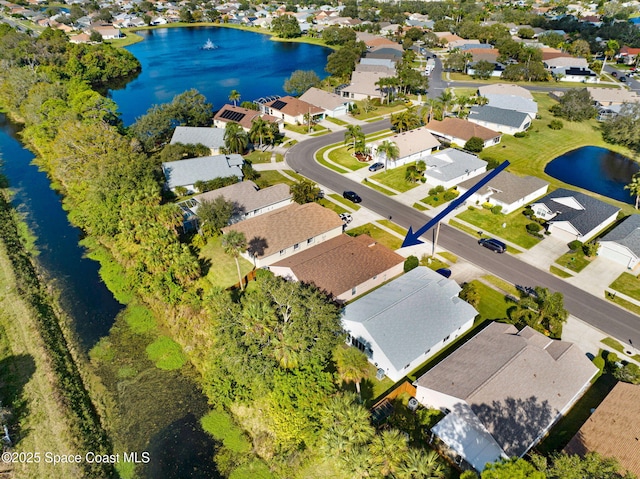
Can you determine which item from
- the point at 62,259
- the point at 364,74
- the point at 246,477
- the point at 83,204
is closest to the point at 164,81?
the point at 364,74

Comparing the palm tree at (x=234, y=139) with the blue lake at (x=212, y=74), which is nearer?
the palm tree at (x=234, y=139)

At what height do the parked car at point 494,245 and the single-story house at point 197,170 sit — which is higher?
the single-story house at point 197,170

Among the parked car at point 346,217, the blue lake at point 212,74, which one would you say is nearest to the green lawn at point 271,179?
the parked car at point 346,217

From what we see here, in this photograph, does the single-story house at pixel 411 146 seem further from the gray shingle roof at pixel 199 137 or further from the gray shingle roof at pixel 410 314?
the gray shingle roof at pixel 410 314

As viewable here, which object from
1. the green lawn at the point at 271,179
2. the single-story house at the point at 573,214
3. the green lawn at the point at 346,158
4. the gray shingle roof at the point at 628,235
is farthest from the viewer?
the green lawn at the point at 346,158

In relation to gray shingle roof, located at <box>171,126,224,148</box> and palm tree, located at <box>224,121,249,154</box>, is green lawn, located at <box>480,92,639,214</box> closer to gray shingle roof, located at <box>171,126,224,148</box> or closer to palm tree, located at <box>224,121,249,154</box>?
palm tree, located at <box>224,121,249,154</box>

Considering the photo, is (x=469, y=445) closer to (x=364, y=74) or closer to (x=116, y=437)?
(x=116, y=437)
